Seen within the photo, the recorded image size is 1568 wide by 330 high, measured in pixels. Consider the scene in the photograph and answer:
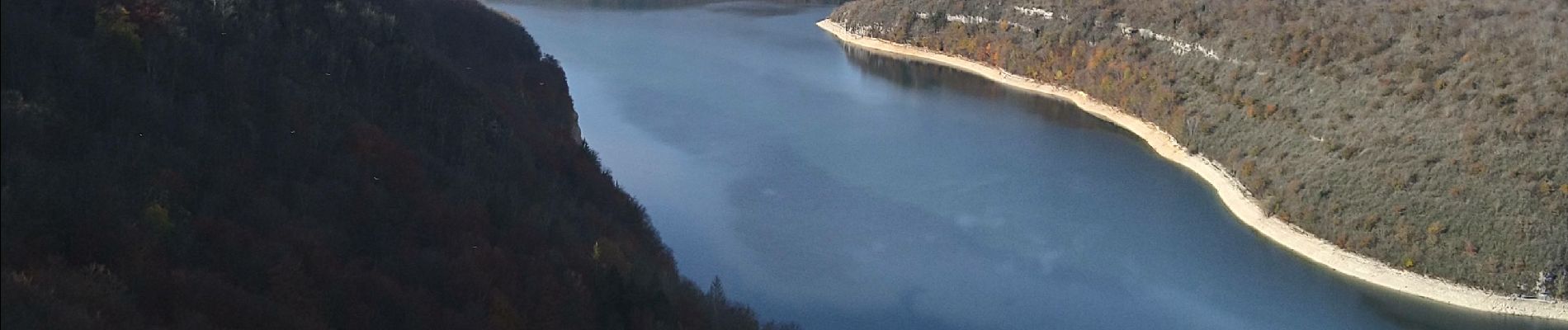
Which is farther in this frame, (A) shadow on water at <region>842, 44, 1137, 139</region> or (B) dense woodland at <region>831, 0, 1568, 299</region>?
(A) shadow on water at <region>842, 44, 1137, 139</region>

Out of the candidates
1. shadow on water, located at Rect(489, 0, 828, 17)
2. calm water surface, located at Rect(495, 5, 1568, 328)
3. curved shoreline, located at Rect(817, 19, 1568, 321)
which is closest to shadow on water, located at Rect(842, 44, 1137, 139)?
calm water surface, located at Rect(495, 5, 1568, 328)

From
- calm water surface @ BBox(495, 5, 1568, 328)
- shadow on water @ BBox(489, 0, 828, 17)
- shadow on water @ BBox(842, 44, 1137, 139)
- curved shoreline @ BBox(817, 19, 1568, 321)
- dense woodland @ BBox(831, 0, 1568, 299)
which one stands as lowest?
shadow on water @ BBox(489, 0, 828, 17)

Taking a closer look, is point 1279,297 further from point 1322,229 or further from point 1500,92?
point 1500,92

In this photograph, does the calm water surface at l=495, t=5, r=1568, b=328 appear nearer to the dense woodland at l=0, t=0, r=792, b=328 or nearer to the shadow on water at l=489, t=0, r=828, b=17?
the dense woodland at l=0, t=0, r=792, b=328

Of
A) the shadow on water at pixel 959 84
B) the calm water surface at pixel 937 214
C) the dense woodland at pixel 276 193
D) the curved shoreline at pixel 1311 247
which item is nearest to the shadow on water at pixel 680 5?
the shadow on water at pixel 959 84

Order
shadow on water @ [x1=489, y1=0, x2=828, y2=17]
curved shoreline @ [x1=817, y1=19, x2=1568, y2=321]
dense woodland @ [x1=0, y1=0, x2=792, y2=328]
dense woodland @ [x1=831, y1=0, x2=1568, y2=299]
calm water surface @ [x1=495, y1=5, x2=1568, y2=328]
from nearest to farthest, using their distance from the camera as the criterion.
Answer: dense woodland @ [x1=0, y1=0, x2=792, y2=328], calm water surface @ [x1=495, y1=5, x2=1568, y2=328], curved shoreline @ [x1=817, y1=19, x2=1568, y2=321], dense woodland @ [x1=831, y1=0, x2=1568, y2=299], shadow on water @ [x1=489, y1=0, x2=828, y2=17]

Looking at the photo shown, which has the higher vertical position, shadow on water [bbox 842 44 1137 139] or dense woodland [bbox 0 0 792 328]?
dense woodland [bbox 0 0 792 328]

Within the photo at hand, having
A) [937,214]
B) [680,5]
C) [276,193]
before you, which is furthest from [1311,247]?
[680,5]
